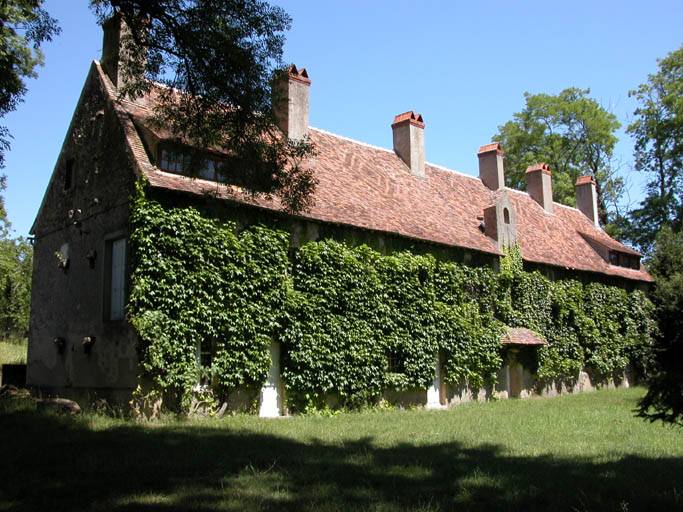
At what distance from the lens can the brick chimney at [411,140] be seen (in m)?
25.1

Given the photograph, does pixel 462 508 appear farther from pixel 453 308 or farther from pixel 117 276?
pixel 453 308

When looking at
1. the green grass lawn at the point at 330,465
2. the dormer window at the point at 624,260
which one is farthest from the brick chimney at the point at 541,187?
the green grass lawn at the point at 330,465

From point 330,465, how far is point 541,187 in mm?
26208

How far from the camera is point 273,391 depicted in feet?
53.1

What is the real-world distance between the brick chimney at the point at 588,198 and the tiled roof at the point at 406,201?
3.68 metres

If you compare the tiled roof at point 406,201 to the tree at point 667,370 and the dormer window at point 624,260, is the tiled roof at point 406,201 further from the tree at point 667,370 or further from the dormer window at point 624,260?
the tree at point 667,370

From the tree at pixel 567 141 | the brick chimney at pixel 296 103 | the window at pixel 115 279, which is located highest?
the tree at pixel 567 141

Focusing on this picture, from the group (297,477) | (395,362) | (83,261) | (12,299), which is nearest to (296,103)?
(83,261)

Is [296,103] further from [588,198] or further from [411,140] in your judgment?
[588,198]

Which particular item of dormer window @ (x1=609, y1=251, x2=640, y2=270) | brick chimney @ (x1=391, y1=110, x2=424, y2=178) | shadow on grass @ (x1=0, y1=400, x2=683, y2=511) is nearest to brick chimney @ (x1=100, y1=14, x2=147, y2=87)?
shadow on grass @ (x1=0, y1=400, x2=683, y2=511)

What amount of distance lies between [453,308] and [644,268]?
1753cm

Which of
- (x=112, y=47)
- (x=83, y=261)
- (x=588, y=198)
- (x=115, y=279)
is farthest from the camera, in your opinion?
(x=588, y=198)

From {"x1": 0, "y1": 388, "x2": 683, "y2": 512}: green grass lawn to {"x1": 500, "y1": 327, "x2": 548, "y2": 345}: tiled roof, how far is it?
349 inches

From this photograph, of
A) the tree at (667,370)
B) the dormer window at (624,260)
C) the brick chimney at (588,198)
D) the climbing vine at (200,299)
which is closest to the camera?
the tree at (667,370)
